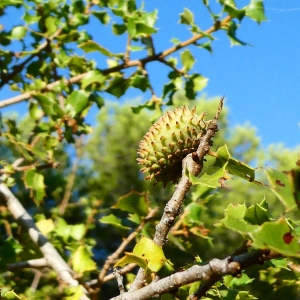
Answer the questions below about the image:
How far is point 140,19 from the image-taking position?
2055mm

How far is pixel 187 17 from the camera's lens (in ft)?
6.78

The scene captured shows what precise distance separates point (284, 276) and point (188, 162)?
0.97 meters

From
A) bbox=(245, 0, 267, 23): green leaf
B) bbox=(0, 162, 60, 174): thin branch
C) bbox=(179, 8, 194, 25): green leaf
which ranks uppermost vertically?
bbox=(245, 0, 267, 23): green leaf

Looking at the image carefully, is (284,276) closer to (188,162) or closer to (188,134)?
(188,134)

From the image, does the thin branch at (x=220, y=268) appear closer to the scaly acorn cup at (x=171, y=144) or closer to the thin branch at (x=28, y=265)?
the scaly acorn cup at (x=171, y=144)

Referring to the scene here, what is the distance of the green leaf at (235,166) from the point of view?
878mm

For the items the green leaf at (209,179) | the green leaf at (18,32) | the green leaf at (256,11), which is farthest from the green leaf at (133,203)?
the green leaf at (18,32)

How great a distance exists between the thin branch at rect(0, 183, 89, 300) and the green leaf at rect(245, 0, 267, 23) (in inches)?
46.3

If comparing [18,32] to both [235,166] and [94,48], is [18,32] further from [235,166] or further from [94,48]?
[235,166]

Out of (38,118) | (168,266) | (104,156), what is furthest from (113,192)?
(168,266)

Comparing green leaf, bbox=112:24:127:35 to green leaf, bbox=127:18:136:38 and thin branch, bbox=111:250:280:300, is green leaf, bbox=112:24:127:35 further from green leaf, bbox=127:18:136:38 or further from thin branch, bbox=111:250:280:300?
thin branch, bbox=111:250:280:300

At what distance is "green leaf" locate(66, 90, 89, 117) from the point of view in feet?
6.73

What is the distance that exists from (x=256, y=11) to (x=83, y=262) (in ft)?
3.87

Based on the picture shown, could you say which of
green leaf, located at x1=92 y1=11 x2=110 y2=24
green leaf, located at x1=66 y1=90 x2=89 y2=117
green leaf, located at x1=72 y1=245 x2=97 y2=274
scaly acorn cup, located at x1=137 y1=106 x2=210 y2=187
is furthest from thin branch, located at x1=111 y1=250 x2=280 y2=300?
green leaf, located at x1=92 y1=11 x2=110 y2=24
